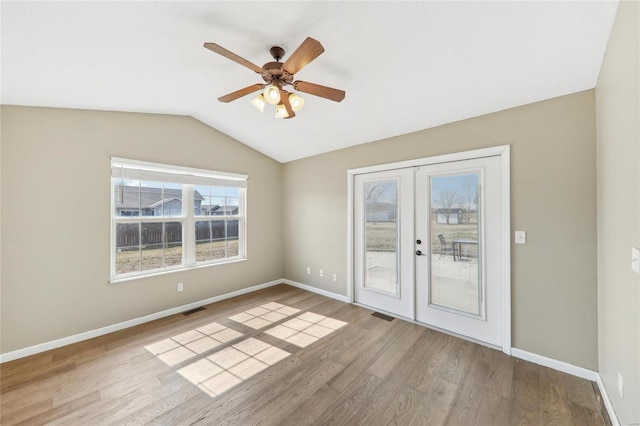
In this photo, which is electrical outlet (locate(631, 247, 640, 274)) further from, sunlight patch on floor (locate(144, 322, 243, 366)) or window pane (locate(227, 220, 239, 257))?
window pane (locate(227, 220, 239, 257))

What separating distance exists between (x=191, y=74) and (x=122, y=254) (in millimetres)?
2406

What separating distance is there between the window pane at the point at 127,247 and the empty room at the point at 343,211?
3 centimetres

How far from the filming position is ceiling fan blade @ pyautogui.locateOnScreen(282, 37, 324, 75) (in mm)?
1511

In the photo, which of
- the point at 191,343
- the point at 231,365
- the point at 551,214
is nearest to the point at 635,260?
the point at 551,214

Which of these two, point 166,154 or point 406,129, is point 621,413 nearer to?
point 406,129

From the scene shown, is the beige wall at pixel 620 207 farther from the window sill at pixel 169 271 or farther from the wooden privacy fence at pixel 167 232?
the wooden privacy fence at pixel 167 232

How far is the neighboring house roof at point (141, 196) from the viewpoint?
10.5 ft

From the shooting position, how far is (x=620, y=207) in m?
1.53

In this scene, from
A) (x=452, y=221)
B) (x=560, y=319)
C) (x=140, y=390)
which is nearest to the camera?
(x=140, y=390)

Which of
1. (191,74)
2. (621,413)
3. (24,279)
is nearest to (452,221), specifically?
(621,413)

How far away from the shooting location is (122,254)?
10.5ft

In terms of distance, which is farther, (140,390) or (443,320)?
(443,320)

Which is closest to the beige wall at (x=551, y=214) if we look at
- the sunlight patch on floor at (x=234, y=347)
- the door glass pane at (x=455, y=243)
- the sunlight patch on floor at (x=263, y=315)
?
the door glass pane at (x=455, y=243)

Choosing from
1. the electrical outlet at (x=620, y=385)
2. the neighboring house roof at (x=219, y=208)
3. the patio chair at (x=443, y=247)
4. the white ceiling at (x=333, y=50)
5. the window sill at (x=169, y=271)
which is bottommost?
the electrical outlet at (x=620, y=385)
